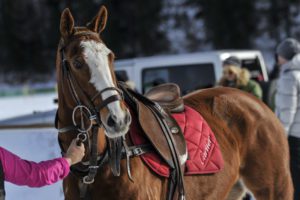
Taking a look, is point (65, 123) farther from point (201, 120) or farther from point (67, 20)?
point (201, 120)

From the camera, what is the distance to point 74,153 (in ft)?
8.56

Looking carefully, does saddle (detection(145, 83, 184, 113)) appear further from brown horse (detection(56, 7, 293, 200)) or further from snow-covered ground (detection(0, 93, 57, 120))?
snow-covered ground (detection(0, 93, 57, 120))

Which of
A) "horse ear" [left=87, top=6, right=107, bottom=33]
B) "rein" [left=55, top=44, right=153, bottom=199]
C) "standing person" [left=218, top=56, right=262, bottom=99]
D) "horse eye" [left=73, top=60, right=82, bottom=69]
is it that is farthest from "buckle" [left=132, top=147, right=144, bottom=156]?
"standing person" [left=218, top=56, right=262, bottom=99]

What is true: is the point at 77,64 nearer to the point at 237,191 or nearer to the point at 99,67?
the point at 99,67

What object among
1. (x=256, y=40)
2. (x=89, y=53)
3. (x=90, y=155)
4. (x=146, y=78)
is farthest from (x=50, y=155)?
(x=256, y=40)

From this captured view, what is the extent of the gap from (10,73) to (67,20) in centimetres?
2993

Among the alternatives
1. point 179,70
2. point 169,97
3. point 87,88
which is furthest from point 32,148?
point 179,70

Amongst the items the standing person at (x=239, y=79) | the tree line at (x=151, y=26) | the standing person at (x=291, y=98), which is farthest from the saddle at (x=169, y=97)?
the tree line at (x=151, y=26)

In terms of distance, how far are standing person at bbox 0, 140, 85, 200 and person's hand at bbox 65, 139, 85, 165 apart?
0.03 meters

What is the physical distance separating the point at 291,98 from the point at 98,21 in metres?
2.06

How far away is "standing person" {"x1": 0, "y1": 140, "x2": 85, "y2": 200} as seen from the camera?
226 cm

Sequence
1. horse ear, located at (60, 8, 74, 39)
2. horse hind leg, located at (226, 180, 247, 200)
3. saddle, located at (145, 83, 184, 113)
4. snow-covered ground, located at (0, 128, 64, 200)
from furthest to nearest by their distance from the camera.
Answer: snow-covered ground, located at (0, 128, 64, 200)
horse hind leg, located at (226, 180, 247, 200)
saddle, located at (145, 83, 184, 113)
horse ear, located at (60, 8, 74, 39)

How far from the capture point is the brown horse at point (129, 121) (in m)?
2.60

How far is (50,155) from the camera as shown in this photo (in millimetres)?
4664
